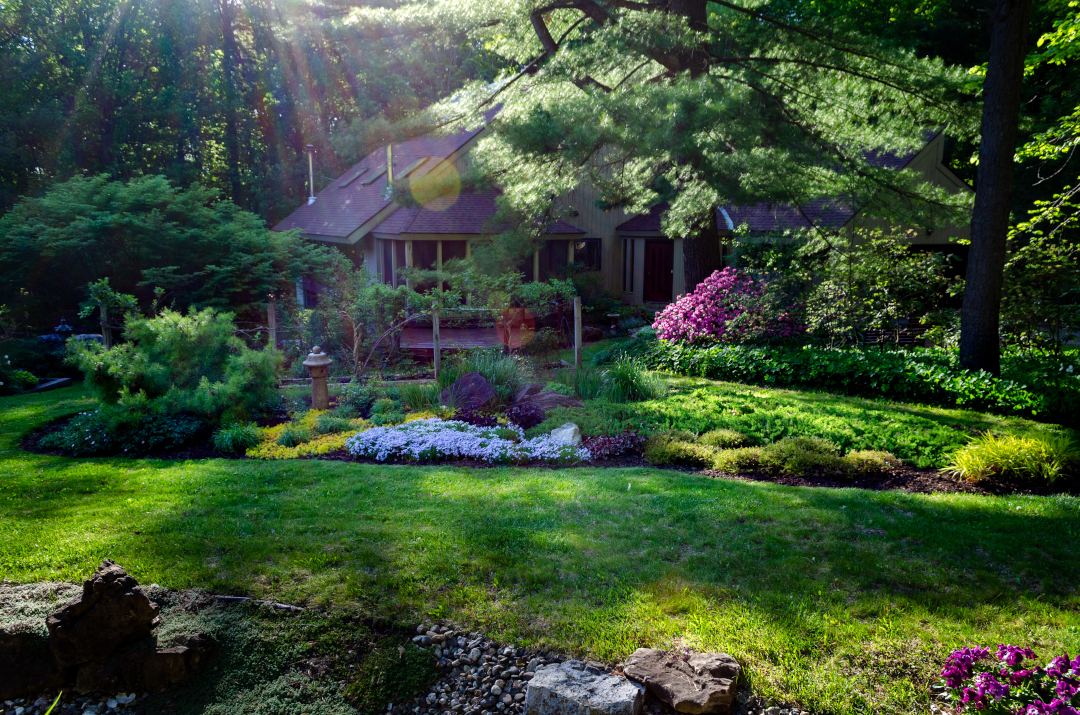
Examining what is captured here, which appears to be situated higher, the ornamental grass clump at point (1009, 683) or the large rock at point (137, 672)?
the ornamental grass clump at point (1009, 683)

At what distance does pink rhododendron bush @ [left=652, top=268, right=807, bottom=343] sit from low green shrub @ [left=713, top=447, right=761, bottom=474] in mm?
5241

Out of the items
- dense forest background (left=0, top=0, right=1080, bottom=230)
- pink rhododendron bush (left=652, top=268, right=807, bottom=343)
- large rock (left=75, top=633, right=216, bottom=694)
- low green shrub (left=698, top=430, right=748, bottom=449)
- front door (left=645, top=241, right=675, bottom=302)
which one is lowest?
large rock (left=75, top=633, right=216, bottom=694)

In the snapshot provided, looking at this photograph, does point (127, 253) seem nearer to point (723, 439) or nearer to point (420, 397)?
point (420, 397)

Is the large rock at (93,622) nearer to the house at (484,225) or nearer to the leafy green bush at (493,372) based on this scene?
the leafy green bush at (493,372)

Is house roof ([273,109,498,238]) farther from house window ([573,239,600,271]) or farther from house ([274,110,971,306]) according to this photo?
house window ([573,239,600,271])

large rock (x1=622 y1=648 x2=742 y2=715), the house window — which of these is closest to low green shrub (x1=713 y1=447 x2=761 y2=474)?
large rock (x1=622 y1=648 x2=742 y2=715)

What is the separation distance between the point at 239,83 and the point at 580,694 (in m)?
32.9

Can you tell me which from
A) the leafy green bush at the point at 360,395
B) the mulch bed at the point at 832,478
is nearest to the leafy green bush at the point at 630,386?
the mulch bed at the point at 832,478

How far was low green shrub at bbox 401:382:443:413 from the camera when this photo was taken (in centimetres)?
859

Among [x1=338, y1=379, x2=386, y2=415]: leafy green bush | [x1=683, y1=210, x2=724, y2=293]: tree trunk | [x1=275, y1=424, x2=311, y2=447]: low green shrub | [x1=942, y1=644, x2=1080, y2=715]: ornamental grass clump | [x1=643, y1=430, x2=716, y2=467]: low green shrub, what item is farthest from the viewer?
[x1=683, y1=210, x2=724, y2=293]: tree trunk

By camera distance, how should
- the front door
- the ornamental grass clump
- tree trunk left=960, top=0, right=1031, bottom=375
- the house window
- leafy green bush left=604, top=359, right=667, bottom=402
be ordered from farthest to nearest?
1. the front door
2. the house window
3. leafy green bush left=604, top=359, right=667, bottom=402
4. tree trunk left=960, top=0, right=1031, bottom=375
5. the ornamental grass clump

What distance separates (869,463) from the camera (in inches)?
241

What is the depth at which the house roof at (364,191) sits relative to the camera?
17.3 meters

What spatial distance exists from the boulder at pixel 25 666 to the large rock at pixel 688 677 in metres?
3.02
